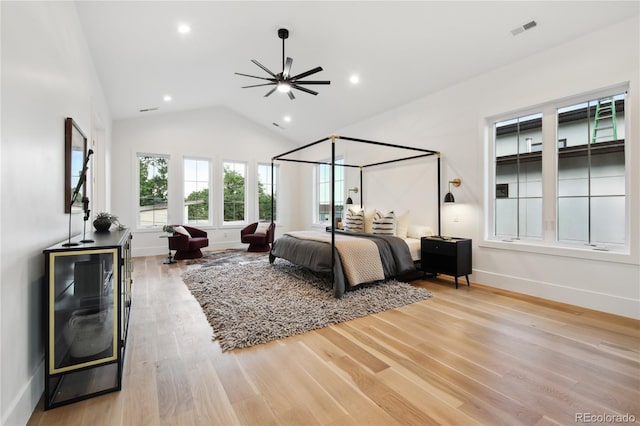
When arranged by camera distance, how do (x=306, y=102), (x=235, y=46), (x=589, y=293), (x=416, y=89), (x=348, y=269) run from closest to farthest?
(x=589, y=293)
(x=348, y=269)
(x=235, y=46)
(x=416, y=89)
(x=306, y=102)

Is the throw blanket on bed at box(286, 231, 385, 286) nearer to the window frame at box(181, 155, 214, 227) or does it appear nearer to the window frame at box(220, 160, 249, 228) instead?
the window frame at box(220, 160, 249, 228)

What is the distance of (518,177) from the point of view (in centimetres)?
389

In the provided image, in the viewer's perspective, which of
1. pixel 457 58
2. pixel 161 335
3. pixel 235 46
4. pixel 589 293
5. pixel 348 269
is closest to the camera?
pixel 161 335

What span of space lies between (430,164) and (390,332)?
3.20 meters

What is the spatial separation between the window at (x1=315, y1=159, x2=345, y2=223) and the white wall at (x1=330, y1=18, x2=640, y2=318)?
2140 mm

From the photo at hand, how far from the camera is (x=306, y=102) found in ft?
20.2

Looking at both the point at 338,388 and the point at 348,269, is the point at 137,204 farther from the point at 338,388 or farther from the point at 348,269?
the point at 338,388

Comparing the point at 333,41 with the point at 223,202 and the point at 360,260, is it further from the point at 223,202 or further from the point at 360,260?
the point at 223,202

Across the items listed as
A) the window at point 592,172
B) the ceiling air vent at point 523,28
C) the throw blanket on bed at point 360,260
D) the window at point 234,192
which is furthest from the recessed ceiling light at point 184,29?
the window at point 592,172

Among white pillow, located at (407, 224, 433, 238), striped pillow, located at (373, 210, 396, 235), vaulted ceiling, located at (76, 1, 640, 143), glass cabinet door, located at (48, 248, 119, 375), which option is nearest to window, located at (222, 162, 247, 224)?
vaulted ceiling, located at (76, 1, 640, 143)

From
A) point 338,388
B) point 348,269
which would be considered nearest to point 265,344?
point 338,388

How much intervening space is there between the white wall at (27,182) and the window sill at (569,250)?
469 cm

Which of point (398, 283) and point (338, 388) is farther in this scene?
point (398, 283)

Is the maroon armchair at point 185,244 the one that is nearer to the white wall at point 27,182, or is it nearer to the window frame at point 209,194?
the window frame at point 209,194
